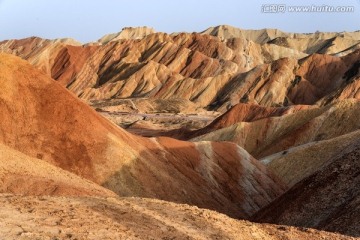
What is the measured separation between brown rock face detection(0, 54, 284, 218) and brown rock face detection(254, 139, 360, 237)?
25.9 feet

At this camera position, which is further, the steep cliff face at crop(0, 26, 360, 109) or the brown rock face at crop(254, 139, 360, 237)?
the steep cliff face at crop(0, 26, 360, 109)

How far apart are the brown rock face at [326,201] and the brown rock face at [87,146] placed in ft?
25.9

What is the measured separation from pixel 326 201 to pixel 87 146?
15852 millimetres

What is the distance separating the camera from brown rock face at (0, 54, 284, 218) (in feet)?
102

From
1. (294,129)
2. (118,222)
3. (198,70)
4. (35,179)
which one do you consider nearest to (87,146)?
(35,179)

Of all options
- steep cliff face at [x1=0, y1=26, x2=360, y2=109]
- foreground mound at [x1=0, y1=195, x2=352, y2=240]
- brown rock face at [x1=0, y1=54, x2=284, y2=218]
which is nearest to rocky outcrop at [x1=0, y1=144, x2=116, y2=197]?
brown rock face at [x1=0, y1=54, x2=284, y2=218]

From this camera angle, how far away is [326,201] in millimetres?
24719

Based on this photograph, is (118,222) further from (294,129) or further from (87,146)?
(294,129)

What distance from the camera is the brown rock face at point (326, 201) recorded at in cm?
2206

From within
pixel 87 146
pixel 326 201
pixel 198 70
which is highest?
pixel 87 146

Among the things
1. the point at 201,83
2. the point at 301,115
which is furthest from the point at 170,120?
the point at 301,115

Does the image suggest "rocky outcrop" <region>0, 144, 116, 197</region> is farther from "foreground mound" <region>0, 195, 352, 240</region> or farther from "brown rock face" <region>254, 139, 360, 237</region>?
"brown rock face" <region>254, 139, 360, 237</region>

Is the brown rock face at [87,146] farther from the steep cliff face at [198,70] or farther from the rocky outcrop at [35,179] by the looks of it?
the steep cliff face at [198,70]

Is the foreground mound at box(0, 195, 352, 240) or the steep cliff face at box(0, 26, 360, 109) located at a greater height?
the foreground mound at box(0, 195, 352, 240)
